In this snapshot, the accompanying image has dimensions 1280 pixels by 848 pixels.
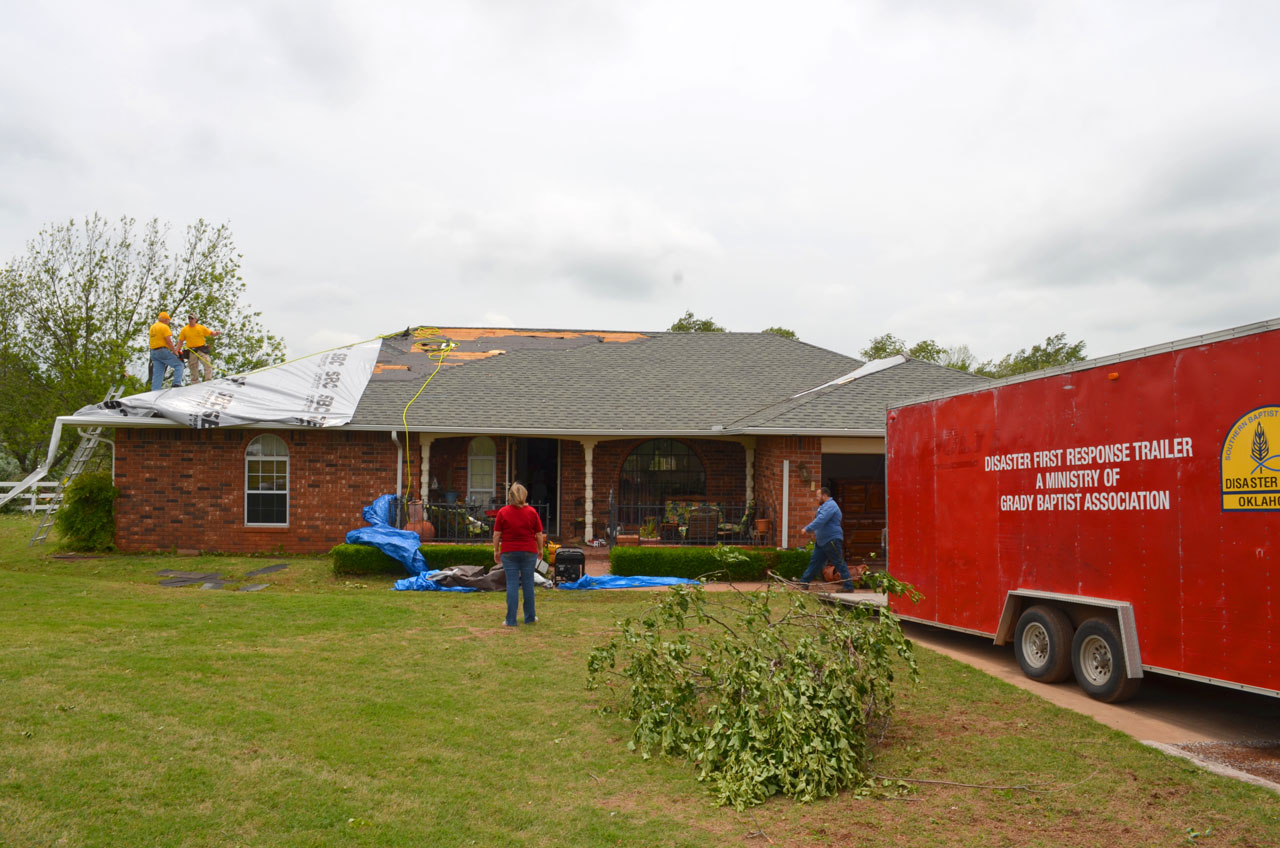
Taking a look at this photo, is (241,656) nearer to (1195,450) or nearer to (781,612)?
(781,612)

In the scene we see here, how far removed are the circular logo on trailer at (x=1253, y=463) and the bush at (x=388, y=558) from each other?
10908 mm

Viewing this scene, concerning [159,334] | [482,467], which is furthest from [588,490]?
[159,334]

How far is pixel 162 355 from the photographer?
18.0 meters

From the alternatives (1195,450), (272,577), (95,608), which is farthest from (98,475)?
(1195,450)

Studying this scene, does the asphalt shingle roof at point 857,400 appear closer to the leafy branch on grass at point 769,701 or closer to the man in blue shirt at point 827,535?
the man in blue shirt at point 827,535

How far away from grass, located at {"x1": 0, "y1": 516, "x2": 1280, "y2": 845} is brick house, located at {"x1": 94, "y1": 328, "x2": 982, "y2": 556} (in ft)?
26.6

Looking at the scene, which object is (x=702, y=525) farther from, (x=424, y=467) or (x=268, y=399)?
(x=268, y=399)

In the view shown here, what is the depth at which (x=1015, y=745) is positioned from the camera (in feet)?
20.6

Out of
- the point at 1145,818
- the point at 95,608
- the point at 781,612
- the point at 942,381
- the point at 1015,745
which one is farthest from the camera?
the point at 942,381

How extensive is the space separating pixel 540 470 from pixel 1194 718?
15.6m

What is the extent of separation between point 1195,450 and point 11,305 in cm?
3554

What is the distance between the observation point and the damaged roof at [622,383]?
17422 millimetres

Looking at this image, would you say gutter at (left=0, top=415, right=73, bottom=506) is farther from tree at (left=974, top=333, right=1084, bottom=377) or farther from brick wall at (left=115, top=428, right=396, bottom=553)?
tree at (left=974, top=333, right=1084, bottom=377)

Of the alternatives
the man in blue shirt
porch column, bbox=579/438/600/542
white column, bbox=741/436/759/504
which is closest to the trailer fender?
the man in blue shirt
